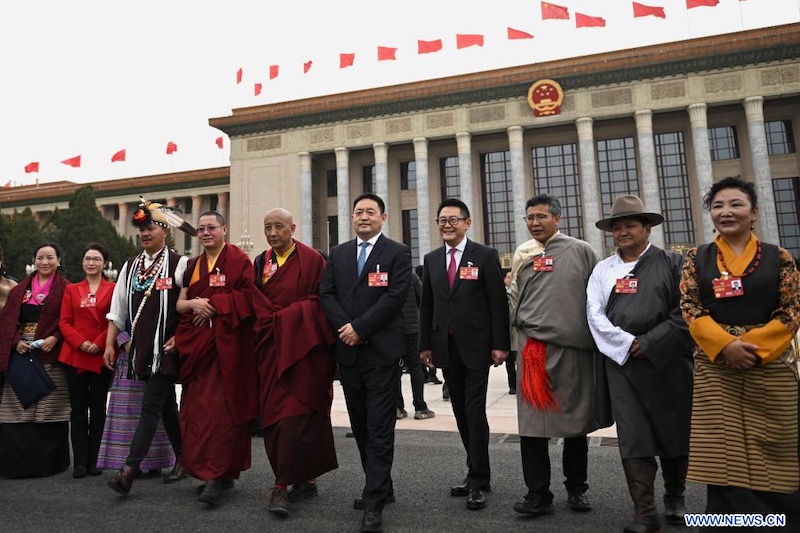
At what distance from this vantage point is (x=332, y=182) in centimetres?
3644

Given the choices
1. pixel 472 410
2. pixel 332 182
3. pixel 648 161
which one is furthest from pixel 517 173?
pixel 472 410

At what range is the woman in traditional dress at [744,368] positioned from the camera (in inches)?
109

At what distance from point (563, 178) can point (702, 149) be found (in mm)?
7178

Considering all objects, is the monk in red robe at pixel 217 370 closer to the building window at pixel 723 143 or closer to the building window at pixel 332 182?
the building window at pixel 723 143

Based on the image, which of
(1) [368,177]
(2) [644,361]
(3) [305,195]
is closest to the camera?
(2) [644,361]

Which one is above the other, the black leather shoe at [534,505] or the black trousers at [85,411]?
the black trousers at [85,411]

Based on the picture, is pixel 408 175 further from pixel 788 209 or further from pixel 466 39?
pixel 788 209

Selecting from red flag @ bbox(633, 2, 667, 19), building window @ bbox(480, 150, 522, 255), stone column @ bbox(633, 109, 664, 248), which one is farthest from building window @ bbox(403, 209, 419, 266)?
red flag @ bbox(633, 2, 667, 19)

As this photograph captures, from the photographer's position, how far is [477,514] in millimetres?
3604

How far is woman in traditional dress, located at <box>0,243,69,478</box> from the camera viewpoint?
489 centimetres

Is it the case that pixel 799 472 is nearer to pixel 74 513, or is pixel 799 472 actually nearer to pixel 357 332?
pixel 357 332

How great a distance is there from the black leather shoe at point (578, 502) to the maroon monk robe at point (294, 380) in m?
1.73

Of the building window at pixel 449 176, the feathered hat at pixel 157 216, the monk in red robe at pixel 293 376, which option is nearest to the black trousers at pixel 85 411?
the feathered hat at pixel 157 216

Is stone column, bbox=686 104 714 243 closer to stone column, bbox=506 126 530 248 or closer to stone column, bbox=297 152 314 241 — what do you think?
stone column, bbox=506 126 530 248
